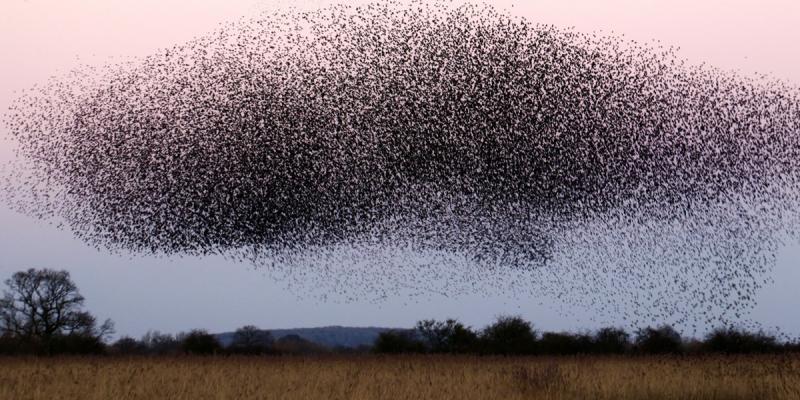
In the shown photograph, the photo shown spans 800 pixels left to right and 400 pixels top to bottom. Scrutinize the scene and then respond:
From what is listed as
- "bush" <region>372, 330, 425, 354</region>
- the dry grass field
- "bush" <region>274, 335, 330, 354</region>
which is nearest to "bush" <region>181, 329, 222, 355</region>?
"bush" <region>274, 335, 330, 354</region>

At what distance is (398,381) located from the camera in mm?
16062

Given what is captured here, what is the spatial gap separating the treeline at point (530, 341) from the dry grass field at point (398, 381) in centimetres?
1067

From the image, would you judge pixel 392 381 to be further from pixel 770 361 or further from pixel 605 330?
pixel 605 330

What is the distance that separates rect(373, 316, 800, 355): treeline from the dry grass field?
35.0 ft

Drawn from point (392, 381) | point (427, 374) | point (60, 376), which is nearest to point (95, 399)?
point (60, 376)

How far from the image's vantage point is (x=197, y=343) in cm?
3028

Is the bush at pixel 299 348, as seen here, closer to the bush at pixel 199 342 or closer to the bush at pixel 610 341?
the bush at pixel 199 342

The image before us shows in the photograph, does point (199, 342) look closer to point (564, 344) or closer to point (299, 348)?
point (299, 348)

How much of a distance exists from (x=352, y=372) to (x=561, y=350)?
14585 mm

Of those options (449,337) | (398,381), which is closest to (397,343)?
(449,337)

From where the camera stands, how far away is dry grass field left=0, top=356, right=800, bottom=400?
13.9 m

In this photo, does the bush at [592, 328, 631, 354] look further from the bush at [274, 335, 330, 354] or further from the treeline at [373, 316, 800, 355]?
the bush at [274, 335, 330, 354]

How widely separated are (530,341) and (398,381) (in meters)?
15.3

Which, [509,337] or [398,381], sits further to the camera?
[509,337]
